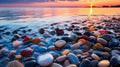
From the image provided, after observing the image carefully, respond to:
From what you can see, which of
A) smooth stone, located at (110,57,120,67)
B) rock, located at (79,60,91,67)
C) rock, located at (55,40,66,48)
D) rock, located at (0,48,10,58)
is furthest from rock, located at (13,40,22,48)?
smooth stone, located at (110,57,120,67)

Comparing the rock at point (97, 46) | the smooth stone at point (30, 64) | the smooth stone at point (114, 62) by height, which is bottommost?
the smooth stone at point (114, 62)

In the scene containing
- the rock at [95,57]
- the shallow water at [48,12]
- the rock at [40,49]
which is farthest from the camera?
the shallow water at [48,12]

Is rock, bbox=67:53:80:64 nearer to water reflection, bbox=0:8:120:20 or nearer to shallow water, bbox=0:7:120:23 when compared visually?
shallow water, bbox=0:7:120:23

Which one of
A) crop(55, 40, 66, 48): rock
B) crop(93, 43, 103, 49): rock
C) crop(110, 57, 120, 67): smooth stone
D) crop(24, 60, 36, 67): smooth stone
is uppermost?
crop(55, 40, 66, 48): rock

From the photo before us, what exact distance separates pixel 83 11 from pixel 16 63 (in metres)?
1.93

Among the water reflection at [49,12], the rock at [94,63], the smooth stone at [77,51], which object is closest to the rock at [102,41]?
the smooth stone at [77,51]

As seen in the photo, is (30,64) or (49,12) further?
(49,12)

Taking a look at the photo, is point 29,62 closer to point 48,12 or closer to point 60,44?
point 60,44

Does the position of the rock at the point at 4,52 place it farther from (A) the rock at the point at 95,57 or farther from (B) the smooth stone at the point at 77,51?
(A) the rock at the point at 95,57

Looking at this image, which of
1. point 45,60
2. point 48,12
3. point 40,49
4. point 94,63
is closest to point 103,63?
point 94,63

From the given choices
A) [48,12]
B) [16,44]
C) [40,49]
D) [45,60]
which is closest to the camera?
[45,60]

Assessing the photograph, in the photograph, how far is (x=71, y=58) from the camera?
1320 millimetres

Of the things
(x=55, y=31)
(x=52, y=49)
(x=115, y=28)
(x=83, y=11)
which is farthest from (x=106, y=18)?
(x=52, y=49)

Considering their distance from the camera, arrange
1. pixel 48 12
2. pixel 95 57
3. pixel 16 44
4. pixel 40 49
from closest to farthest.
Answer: pixel 95 57 → pixel 40 49 → pixel 16 44 → pixel 48 12
